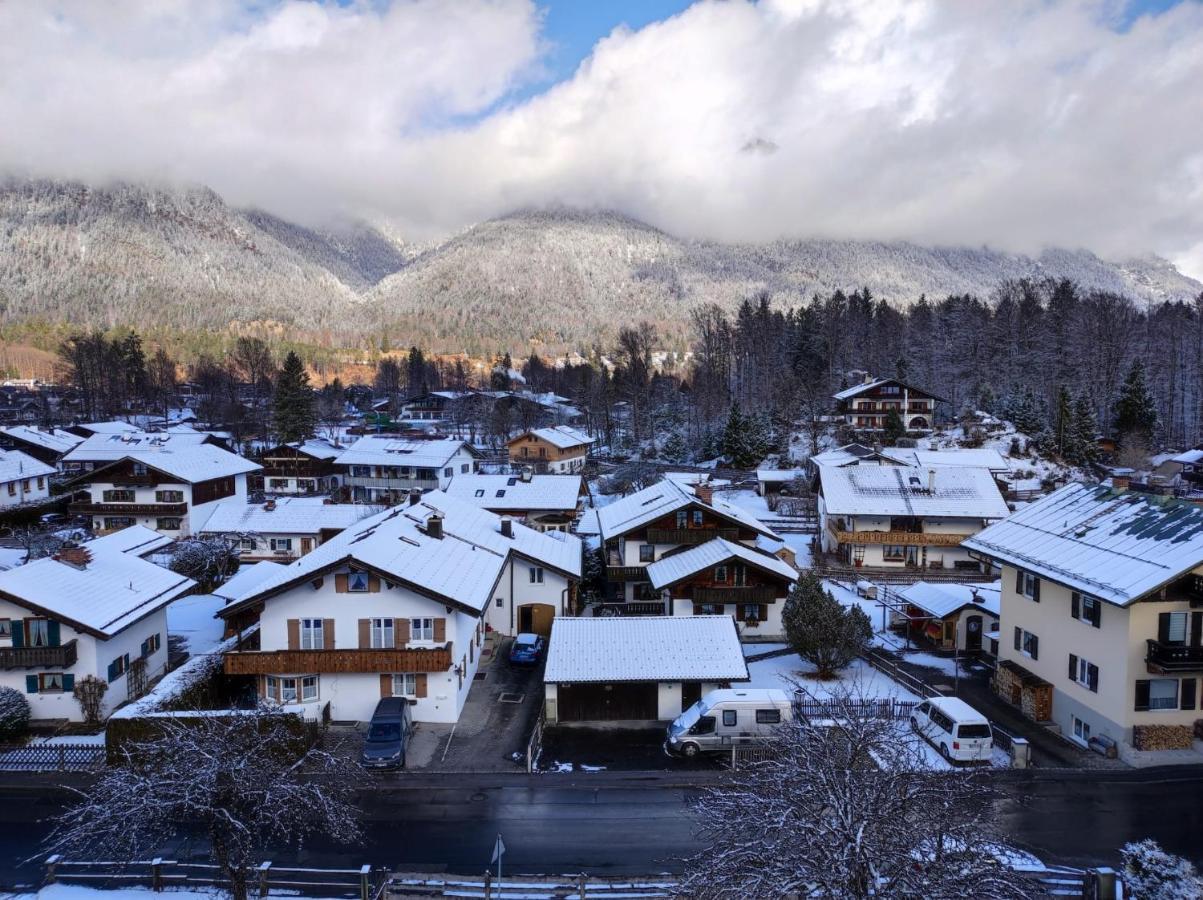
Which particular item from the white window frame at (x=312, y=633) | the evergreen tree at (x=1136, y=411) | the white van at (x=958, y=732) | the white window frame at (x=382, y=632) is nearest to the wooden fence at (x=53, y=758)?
the white window frame at (x=312, y=633)

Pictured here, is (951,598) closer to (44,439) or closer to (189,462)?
(189,462)

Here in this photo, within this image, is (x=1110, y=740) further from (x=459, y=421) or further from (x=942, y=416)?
(x=459, y=421)

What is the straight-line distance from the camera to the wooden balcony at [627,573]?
1626 inches

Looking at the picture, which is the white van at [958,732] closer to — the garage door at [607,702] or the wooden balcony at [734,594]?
the garage door at [607,702]

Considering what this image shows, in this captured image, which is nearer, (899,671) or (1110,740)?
(1110,740)

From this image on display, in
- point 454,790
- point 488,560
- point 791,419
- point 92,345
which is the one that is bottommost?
point 454,790

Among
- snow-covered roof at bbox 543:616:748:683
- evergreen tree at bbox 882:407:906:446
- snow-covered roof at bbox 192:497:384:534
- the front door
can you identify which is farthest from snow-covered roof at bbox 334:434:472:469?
the front door

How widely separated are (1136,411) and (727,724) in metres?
70.3

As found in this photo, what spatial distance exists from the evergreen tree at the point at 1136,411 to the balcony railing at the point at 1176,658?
5893 cm

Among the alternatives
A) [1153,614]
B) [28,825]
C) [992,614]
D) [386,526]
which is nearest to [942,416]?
[992,614]

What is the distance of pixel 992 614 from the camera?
33562mm

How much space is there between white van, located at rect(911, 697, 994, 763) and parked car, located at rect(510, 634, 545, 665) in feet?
52.5

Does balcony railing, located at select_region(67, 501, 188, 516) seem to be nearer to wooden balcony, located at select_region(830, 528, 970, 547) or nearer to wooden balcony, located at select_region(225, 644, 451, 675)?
wooden balcony, located at select_region(225, 644, 451, 675)

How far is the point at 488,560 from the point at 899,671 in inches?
708
